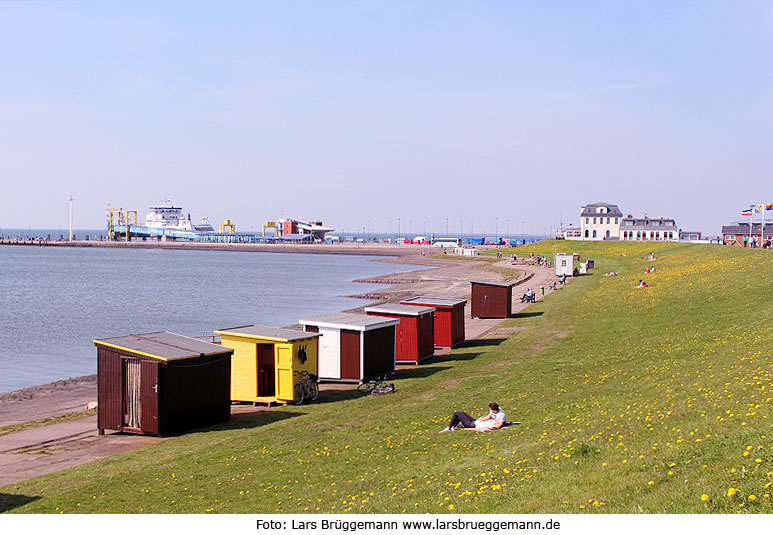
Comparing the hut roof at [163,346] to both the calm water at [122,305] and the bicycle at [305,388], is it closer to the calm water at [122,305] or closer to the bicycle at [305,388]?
the bicycle at [305,388]

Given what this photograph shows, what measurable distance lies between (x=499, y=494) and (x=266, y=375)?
14908 mm

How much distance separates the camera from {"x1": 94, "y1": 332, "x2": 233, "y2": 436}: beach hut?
63.8 feet

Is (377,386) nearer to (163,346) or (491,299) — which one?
(163,346)

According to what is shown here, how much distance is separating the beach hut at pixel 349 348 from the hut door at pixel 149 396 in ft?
Answer: 24.6

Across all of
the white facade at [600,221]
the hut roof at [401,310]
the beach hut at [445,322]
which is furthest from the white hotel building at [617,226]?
the hut roof at [401,310]

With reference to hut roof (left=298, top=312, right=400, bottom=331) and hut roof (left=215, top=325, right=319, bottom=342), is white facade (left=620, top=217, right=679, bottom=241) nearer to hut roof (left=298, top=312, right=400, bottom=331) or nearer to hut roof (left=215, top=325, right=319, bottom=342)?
hut roof (left=298, top=312, right=400, bottom=331)

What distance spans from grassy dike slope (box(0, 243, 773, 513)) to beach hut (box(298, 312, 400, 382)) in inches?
63.1

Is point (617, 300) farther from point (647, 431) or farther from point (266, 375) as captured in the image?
point (647, 431)

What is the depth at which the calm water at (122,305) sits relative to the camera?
129ft

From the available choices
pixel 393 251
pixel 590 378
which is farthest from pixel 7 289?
pixel 393 251

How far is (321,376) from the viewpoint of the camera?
2664cm

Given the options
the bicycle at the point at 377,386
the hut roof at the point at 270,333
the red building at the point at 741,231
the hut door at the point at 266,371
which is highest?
the red building at the point at 741,231

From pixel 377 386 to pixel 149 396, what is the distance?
793cm

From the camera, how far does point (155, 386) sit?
19.4 m
